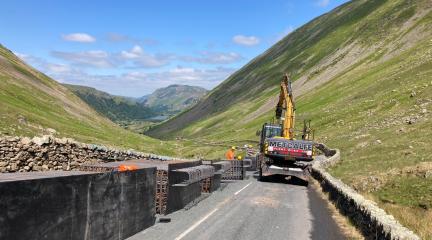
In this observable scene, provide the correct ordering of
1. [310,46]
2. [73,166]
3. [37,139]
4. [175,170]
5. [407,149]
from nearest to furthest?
[175,170]
[37,139]
[73,166]
[407,149]
[310,46]

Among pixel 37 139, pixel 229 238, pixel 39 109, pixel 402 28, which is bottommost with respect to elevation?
pixel 229 238

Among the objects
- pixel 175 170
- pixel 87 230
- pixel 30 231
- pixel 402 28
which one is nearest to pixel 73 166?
pixel 175 170

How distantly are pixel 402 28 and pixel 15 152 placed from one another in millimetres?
98050

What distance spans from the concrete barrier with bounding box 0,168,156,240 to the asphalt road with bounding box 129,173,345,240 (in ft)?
2.27

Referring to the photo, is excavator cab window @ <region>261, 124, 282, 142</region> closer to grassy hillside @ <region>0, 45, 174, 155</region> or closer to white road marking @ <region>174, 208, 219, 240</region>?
grassy hillside @ <region>0, 45, 174, 155</region>

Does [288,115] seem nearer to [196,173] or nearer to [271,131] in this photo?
[271,131]

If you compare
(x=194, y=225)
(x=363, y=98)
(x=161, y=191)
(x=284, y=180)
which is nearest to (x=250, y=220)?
(x=194, y=225)

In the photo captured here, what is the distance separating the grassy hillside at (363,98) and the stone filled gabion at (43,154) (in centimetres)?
1467

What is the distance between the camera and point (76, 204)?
32.2 feet

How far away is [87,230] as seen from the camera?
10203mm

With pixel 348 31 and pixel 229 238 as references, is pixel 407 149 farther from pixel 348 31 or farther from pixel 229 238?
pixel 348 31

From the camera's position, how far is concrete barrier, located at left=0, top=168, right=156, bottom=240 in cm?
786

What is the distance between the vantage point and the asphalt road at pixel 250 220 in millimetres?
13133

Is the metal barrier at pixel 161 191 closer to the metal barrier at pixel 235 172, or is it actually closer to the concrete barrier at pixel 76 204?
the concrete barrier at pixel 76 204
